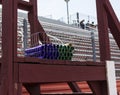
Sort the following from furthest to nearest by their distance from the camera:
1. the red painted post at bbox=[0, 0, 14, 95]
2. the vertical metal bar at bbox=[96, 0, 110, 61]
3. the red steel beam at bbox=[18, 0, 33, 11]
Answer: the red steel beam at bbox=[18, 0, 33, 11] → the vertical metal bar at bbox=[96, 0, 110, 61] → the red painted post at bbox=[0, 0, 14, 95]

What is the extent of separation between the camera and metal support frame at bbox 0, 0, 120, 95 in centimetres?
145

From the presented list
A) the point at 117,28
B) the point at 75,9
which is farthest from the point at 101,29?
the point at 75,9

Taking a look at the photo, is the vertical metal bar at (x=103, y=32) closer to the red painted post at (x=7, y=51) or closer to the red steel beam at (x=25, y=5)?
the red steel beam at (x=25, y=5)

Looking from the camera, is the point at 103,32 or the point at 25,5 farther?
the point at 25,5

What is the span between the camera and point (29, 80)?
152 centimetres

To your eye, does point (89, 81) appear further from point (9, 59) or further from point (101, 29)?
point (9, 59)

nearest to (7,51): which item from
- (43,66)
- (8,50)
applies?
(8,50)

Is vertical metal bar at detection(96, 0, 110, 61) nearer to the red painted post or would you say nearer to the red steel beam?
the red steel beam

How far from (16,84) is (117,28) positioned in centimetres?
98

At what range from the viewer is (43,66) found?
160 centimetres

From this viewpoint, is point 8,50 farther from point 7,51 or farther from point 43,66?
point 43,66

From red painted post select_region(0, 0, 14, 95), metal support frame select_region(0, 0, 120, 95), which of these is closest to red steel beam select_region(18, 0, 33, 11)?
metal support frame select_region(0, 0, 120, 95)

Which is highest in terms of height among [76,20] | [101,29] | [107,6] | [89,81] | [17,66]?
[76,20]

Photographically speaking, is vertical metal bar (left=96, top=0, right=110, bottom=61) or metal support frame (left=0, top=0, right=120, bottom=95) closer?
metal support frame (left=0, top=0, right=120, bottom=95)
